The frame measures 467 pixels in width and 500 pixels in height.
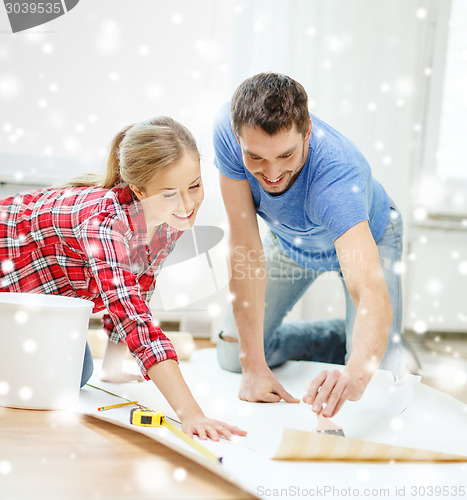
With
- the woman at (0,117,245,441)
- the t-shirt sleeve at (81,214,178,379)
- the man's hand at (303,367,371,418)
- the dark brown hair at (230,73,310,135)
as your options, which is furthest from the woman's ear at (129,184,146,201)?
the man's hand at (303,367,371,418)

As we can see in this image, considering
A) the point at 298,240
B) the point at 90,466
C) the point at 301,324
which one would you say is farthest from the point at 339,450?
the point at 301,324

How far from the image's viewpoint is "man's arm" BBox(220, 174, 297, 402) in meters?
1.20

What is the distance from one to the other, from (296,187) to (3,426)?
0.69m

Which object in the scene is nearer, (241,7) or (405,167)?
(241,7)

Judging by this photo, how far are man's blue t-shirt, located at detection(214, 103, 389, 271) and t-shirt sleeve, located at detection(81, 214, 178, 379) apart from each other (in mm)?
327

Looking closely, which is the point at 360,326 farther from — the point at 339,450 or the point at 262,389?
the point at 262,389

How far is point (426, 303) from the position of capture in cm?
213

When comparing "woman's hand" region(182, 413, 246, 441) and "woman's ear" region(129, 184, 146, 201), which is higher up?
"woman's ear" region(129, 184, 146, 201)

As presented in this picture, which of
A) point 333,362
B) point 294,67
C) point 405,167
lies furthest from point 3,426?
point 405,167

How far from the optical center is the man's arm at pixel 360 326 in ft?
2.56

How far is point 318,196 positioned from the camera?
1031 millimetres

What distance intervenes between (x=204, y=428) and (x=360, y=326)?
30cm

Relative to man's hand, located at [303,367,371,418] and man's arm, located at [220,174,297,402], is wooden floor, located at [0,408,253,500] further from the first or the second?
man's arm, located at [220,174,297,402]

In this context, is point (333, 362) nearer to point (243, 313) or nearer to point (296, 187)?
point (243, 313)
